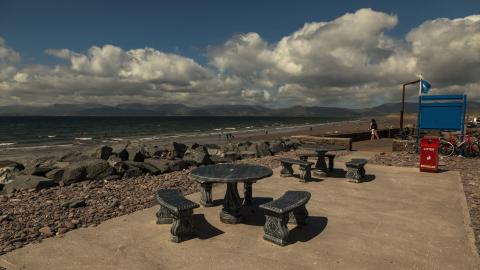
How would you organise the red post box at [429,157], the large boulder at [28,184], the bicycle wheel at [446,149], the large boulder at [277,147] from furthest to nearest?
the large boulder at [277,147], the bicycle wheel at [446,149], the red post box at [429,157], the large boulder at [28,184]

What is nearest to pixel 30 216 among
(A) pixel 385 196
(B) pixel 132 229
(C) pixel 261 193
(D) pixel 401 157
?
(B) pixel 132 229

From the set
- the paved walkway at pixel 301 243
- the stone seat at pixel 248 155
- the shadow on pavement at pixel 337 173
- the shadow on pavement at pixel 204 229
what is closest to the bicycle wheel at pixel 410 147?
the shadow on pavement at pixel 337 173

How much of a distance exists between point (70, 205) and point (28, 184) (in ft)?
7.02

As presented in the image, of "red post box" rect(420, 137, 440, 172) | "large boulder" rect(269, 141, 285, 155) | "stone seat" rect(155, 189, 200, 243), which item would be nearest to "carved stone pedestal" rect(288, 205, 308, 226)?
"stone seat" rect(155, 189, 200, 243)

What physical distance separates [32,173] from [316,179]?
7.39 m

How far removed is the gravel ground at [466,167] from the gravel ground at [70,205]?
5502 millimetres

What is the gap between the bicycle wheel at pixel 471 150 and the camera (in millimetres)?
11809

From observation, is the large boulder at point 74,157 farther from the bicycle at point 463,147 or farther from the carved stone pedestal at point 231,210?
the bicycle at point 463,147

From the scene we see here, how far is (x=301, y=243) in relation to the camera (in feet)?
14.5

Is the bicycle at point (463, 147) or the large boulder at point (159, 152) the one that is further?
the large boulder at point (159, 152)

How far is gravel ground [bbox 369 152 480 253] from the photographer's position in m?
5.65

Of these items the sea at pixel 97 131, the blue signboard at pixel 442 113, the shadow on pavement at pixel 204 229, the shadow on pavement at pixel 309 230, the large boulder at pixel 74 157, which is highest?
the blue signboard at pixel 442 113

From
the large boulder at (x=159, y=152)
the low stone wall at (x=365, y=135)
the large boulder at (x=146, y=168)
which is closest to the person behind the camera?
the large boulder at (x=146, y=168)

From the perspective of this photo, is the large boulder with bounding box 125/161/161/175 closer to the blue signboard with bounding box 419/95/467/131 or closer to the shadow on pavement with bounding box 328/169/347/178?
the shadow on pavement with bounding box 328/169/347/178
